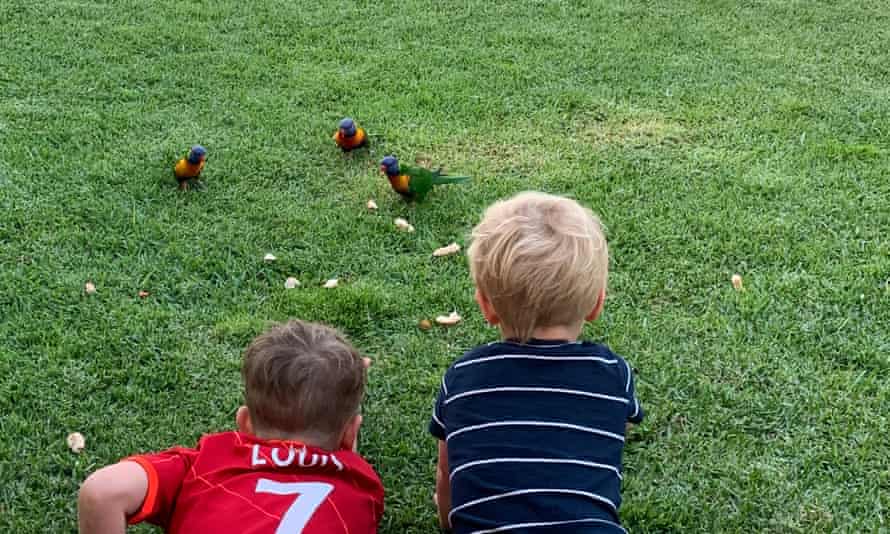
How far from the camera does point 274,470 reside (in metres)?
1.79

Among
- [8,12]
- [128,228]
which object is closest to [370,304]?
[128,228]

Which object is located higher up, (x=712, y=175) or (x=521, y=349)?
(x=521, y=349)

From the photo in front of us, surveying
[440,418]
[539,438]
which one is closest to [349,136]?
[440,418]

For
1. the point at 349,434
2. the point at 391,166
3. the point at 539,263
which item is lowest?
the point at 349,434

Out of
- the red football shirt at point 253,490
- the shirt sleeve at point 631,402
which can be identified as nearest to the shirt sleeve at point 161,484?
the red football shirt at point 253,490

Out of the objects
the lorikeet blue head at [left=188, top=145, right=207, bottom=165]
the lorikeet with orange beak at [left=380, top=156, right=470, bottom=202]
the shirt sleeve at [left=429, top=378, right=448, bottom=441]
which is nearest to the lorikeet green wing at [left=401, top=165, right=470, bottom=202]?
the lorikeet with orange beak at [left=380, top=156, right=470, bottom=202]

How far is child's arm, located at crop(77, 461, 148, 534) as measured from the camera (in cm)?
176

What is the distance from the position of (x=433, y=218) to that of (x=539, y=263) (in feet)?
5.65

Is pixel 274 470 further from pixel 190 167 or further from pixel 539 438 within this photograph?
pixel 190 167

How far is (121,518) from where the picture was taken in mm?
1779

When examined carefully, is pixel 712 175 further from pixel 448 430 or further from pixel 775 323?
pixel 448 430

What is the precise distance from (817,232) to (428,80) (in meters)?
2.20

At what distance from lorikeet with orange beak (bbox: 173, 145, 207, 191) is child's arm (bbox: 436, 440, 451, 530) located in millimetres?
1916

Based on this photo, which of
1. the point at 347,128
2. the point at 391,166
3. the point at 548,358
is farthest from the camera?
the point at 347,128
